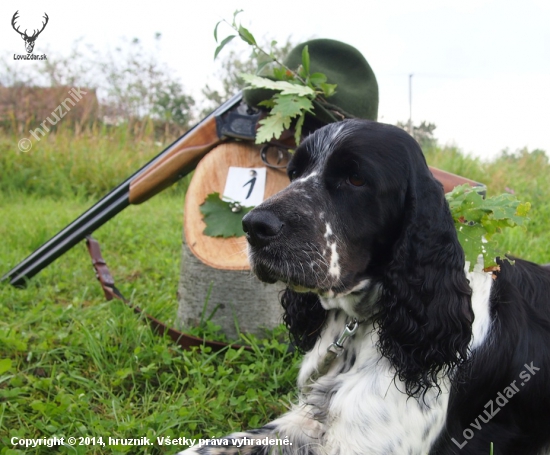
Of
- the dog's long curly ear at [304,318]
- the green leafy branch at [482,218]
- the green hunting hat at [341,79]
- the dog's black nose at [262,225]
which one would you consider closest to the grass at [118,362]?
the dog's long curly ear at [304,318]

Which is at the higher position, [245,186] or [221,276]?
[245,186]

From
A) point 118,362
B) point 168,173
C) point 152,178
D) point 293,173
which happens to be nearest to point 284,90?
point 293,173

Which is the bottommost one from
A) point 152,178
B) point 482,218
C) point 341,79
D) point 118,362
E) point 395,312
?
point 118,362

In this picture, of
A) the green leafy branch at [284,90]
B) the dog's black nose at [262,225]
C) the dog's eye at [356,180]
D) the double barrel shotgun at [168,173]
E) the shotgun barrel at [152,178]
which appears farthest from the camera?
the shotgun barrel at [152,178]

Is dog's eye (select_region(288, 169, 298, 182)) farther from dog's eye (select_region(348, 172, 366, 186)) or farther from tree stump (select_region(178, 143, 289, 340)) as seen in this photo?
tree stump (select_region(178, 143, 289, 340))

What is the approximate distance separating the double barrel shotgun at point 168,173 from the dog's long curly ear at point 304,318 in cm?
108

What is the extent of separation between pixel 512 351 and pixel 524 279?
0.32 meters

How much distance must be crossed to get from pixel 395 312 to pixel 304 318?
540 millimetres

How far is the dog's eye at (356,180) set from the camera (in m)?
1.97

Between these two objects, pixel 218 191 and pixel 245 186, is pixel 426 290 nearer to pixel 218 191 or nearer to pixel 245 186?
pixel 245 186

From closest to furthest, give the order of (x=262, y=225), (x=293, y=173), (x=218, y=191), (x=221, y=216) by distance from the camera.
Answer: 1. (x=262, y=225)
2. (x=293, y=173)
3. (x=221, y=216)
4. (x=218, y=191)

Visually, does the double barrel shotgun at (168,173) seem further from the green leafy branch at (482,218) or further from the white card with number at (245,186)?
the green leafy branch at (482,218)

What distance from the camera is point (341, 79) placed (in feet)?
10.3

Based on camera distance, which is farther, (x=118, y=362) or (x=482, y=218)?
(x=118, y=362)
